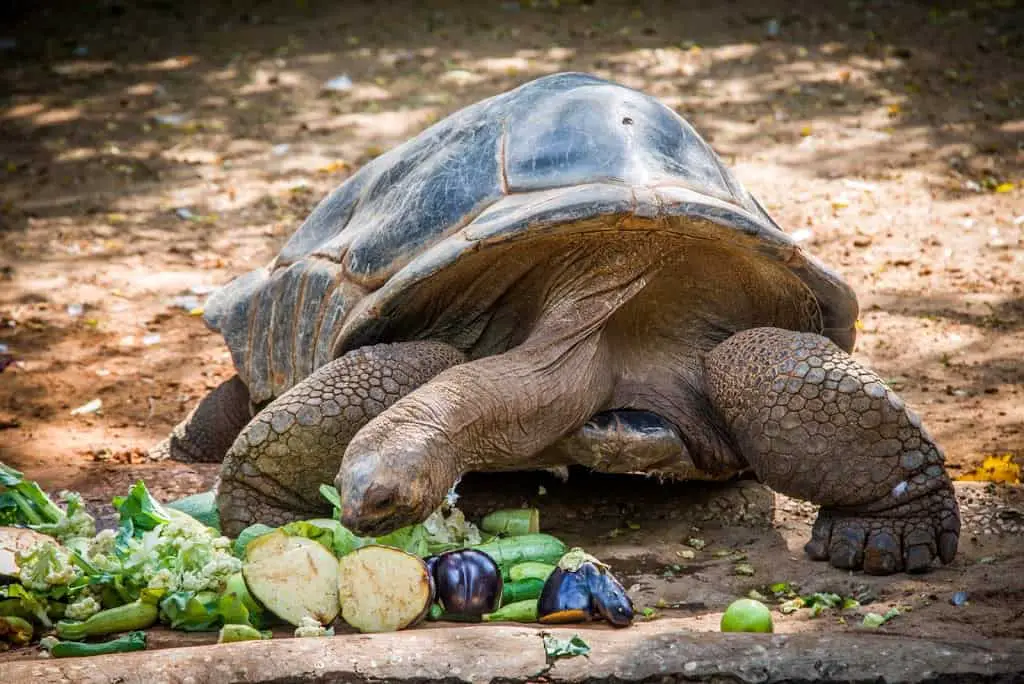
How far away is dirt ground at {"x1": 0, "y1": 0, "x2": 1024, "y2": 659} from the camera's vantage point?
3793mm

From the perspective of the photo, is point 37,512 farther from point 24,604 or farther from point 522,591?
point 522,591

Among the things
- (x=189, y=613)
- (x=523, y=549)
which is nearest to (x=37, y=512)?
(x=189, y=613)

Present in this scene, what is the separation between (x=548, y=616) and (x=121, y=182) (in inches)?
218

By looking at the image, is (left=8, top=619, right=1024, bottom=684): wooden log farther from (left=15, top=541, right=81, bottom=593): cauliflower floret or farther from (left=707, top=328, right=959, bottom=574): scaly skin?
(left=707, top=328, right=959, bottom=574): scaly skin

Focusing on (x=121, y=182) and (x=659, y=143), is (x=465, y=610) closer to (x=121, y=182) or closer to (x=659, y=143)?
(x=659, y=143)

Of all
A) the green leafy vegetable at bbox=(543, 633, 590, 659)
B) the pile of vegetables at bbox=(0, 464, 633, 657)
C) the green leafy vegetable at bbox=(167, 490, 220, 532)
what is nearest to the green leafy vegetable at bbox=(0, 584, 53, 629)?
the pile of vegetables at bbox=(0, 464, 633, 657)

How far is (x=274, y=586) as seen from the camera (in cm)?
295

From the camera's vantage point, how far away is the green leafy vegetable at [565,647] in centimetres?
245

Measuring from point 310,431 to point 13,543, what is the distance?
79cm

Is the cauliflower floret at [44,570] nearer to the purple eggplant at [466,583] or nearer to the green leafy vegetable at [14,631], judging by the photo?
the green leafy vegetable at [14,631]

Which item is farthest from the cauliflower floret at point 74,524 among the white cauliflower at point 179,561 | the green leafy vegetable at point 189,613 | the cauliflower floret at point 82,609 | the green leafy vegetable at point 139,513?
the green leafy vegetable at point 189,613

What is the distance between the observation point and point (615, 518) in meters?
3.87

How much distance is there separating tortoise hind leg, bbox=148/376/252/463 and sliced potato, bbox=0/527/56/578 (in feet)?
4.24

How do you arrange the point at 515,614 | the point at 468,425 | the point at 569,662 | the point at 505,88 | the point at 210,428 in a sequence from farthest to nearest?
the point at 505,88
the point at 210,428
the point at 468,425
the point at 515,614
the point at 569,662
